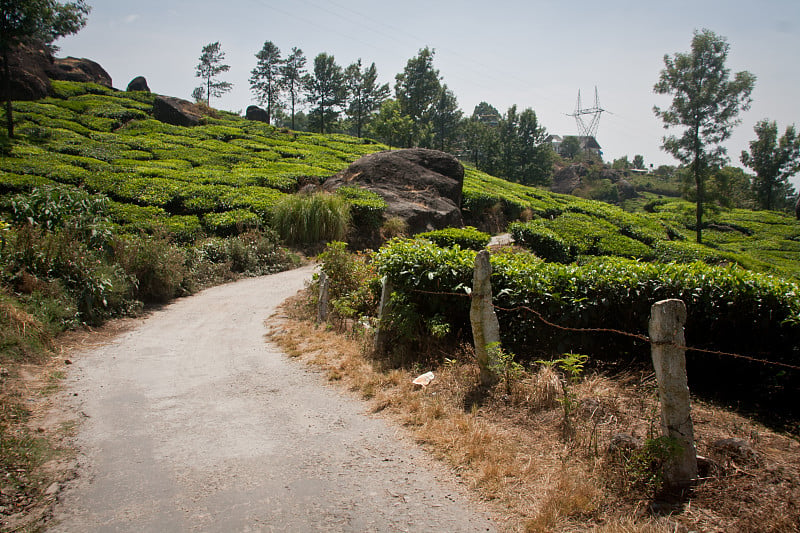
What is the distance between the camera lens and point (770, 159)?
5350 cm

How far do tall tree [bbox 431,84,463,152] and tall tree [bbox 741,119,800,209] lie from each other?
A: 35563mm

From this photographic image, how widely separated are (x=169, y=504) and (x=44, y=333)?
4749 millimetres

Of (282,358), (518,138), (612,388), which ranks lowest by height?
(282,358)

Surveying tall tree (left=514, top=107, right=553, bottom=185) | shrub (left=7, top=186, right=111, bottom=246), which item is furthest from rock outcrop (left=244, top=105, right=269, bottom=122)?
shrub (left=7, top=186, right=111, bottom=246)

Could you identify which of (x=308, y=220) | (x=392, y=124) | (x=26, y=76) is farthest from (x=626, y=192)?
(x=26, y=76)

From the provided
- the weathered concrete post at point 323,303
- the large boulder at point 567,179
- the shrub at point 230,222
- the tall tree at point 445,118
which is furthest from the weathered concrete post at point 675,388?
the large boulder at point 567,179

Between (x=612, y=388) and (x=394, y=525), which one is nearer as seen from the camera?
(x=394, y=525)

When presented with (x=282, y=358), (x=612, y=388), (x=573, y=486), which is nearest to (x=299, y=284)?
(x=282, y=358)

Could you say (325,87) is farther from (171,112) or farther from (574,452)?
(574,452)

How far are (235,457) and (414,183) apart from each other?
54.6 ft

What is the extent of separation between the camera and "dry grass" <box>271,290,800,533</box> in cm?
293

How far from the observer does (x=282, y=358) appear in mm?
6988

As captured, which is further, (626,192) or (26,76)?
(626,192)

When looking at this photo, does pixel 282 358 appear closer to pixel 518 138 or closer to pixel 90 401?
pixel 90 401
